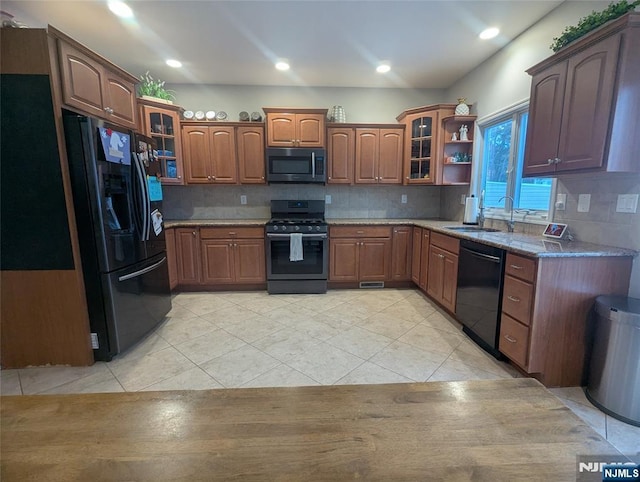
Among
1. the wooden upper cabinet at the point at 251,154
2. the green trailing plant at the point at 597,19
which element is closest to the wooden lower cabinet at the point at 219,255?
the wooden upper cabinet at the point at 251,154

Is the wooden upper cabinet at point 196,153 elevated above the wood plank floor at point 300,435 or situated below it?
above

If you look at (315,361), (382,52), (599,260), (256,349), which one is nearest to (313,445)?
(315,361)

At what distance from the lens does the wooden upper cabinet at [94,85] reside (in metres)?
1.92

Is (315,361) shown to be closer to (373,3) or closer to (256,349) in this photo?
(256,349)

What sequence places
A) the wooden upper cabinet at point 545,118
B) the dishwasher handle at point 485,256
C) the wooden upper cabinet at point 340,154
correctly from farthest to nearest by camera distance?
1. the wooden upper cabinet at point 340,154
2. the dishwasher handle at point 485,256
3. the wooden upper cabinet at point 545,118

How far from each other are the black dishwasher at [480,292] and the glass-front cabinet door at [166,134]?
3504 millimetres

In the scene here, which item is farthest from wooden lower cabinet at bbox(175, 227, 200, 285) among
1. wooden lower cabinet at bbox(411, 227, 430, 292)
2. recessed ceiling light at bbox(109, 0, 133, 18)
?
wooden lower cabinet at bbox(411, 227, 430, 292)

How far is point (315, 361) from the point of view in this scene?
219 centimetres

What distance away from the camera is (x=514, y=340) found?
201cm

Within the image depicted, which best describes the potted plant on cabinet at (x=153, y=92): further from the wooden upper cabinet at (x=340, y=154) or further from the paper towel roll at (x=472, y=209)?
the paper towel roll at (x=472, y=209)

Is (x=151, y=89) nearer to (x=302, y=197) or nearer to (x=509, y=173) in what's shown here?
(x=302, y=197)

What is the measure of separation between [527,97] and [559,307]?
77.8 inches

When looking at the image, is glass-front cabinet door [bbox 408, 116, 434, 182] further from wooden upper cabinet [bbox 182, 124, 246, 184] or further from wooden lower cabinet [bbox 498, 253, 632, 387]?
wooden upper cabinet [bbox 182, 124, 246, 184]

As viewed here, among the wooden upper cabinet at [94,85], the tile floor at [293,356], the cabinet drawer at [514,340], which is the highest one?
the wooden upper cabinet at [94,85]
